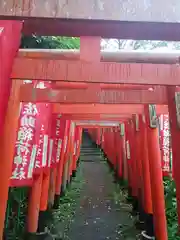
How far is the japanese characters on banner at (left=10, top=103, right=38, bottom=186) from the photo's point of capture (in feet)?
11.4

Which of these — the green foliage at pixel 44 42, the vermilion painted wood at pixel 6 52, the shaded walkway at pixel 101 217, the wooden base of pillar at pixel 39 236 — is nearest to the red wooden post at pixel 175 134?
the vermilion painted wood at pixel 6 52

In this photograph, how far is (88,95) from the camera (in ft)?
8.96

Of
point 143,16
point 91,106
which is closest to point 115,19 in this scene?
point 143,16

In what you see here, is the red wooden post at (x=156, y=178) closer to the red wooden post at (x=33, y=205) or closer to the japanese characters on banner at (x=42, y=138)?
the japanese characters on banner at (x=42, y=138)

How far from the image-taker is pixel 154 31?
5.48ft

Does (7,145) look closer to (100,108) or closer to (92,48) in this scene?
(92,48)

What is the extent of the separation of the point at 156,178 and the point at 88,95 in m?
2.44

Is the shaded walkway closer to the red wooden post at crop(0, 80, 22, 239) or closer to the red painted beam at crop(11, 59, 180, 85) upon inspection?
the red wooden post at crop(0, 80, 22, 239)

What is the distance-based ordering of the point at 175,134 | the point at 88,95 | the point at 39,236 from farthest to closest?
the point at 39,236 < the point at 88,95 < the point at 175,134

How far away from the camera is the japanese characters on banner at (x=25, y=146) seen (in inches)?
136

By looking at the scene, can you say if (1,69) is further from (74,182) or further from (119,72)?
(74,182)

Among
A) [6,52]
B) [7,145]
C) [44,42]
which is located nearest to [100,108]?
[44,42]

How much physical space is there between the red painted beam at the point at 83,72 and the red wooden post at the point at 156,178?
291cm

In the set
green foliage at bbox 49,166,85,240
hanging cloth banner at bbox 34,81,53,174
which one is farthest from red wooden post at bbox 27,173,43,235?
green foliage at bbox 49,166,85,240
